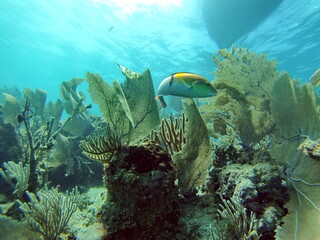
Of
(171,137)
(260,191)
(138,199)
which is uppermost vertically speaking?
(171,137)

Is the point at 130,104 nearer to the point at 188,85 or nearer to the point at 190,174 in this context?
the point at 188,85

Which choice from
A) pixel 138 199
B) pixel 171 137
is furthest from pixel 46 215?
pixel 171 137

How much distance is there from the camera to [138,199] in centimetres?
220

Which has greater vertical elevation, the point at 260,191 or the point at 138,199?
the point at 138,199

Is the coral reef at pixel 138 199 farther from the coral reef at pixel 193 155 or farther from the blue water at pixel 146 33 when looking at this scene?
the blue water at pixel 146 33

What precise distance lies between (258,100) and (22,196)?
4791 millimetres

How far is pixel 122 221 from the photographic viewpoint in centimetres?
222

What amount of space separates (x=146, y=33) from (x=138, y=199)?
26.7 m

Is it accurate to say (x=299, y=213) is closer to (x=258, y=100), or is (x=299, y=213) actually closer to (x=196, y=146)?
(x=196, y=146)

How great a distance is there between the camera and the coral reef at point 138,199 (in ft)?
7.24

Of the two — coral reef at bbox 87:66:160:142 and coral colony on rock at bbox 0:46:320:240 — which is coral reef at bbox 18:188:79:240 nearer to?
coral colony on rock at bbox 0:46:320:240

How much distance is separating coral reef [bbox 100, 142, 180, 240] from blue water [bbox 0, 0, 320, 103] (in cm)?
1669

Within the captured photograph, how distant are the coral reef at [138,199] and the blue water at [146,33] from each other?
1669 centimetres

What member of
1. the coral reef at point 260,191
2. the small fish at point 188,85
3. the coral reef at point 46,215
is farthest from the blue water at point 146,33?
the coral reef at point 260,191
